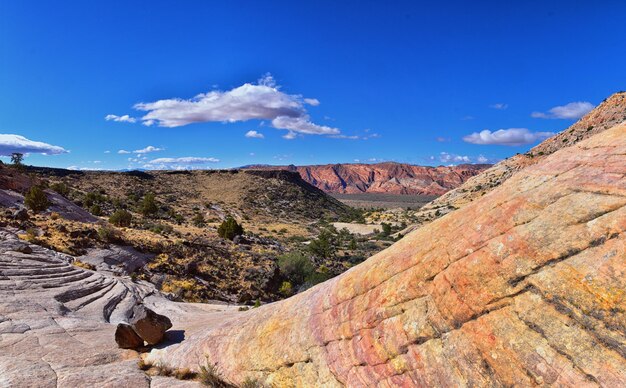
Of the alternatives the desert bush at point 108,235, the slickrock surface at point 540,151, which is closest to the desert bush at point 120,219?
the desert bush at point 108,235

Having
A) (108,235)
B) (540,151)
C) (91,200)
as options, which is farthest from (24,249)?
(540,151)

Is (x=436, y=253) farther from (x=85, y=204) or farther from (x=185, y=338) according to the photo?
(x=85, y=204)

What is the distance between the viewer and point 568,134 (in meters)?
95.8

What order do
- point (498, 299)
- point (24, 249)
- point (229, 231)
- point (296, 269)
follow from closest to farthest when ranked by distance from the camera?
point (498, 299) → point (24, 249) → point (296, 269) → point (229, 231)

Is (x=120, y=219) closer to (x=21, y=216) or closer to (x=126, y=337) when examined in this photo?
(x=21, y=216)

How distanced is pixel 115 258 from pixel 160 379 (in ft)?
74.0

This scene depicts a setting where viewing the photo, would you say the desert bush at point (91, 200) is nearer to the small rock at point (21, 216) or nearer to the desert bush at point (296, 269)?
the small rock at point (21, 216)

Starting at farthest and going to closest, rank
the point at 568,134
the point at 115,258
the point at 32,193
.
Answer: the point at 568,134
the point at 32,193
the point at 115,258

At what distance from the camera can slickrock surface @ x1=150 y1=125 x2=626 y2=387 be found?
566cm

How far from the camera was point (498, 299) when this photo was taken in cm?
661

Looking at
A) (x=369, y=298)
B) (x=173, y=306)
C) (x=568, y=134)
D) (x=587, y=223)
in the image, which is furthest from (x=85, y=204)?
(x=568, y=134)

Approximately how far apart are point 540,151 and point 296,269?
91.2 m

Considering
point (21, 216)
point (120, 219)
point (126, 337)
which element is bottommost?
point (126, 337)

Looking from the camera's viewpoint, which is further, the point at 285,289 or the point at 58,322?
the point at 285,289
